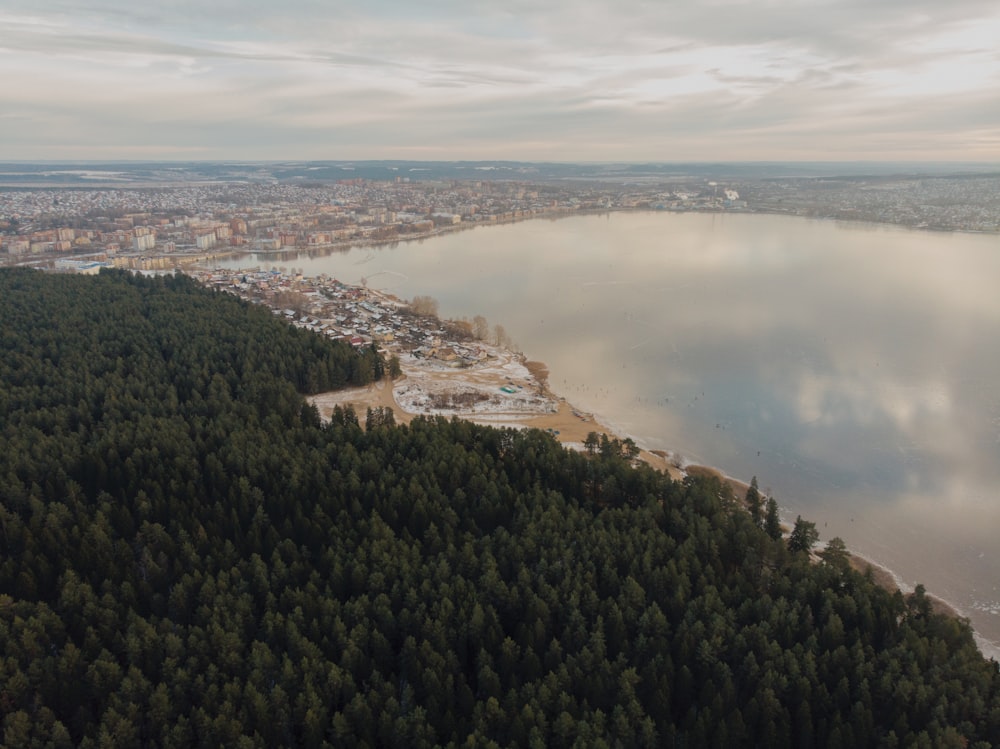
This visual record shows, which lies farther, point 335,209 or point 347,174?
point 347,174

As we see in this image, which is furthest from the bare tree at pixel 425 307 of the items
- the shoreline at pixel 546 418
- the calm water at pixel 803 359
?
the shoreline at pixel 546 418

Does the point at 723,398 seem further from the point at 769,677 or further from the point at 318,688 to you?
the point at 318,688

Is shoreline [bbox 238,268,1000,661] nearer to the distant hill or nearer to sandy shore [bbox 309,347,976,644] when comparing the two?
sandy shore [bbox 309,347,976,644]

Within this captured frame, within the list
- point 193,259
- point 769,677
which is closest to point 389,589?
point 769,677

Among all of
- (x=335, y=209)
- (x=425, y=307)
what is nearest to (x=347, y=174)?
(x=335, y=209)

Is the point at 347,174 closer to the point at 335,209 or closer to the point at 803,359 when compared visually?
the point at 335,209

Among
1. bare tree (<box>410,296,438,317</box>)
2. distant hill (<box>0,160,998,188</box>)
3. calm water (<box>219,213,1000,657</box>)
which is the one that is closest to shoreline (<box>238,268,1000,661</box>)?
calm water (<box>219,213,1000,657</box>)

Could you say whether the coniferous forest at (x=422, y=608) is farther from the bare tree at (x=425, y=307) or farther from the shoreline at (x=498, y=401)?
the bare tree at (x=425, y=307)
